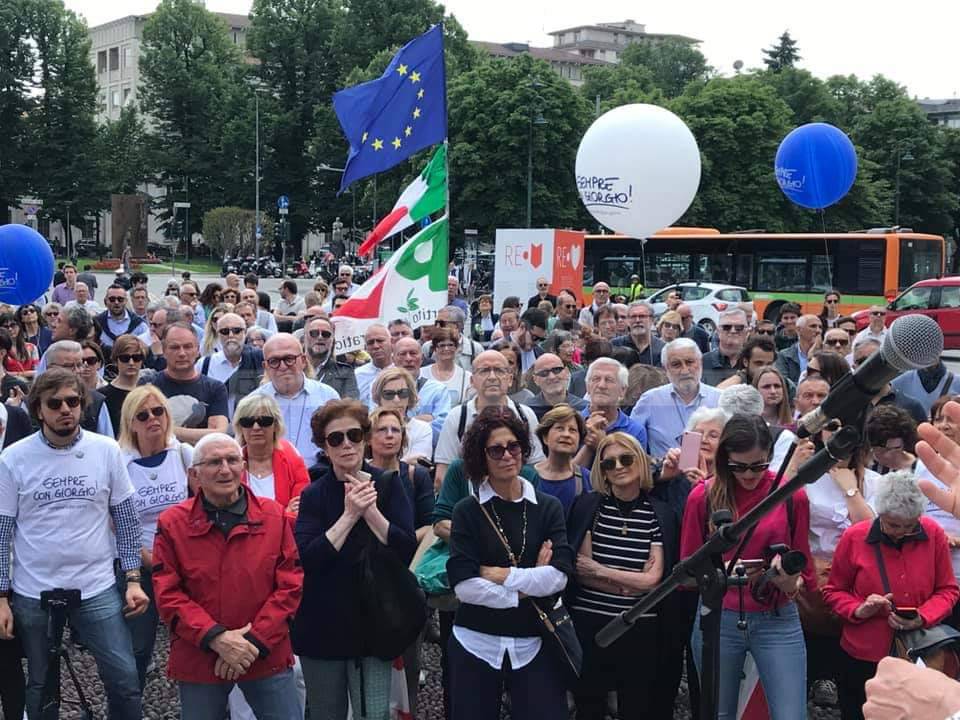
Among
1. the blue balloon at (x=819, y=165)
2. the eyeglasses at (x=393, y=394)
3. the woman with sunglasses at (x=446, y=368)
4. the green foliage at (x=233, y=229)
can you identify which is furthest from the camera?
the green foliage at (x=233, y=229)

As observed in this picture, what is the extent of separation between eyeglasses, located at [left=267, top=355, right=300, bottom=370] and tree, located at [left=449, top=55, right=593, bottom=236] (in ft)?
125

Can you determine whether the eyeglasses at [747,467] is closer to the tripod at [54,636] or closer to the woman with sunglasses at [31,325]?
the tripod at [54,636]

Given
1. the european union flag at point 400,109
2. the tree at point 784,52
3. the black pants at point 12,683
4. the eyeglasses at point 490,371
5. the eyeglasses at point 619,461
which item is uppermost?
the tree at point 784,52

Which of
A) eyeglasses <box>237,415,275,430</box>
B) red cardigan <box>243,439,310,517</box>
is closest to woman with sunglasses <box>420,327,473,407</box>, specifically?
red cardigan <box>243,439,310,517</box>

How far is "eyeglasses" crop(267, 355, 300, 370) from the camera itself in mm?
6418

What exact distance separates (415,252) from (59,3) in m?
66.1

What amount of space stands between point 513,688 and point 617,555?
2.71 ft

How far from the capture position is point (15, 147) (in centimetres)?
6312

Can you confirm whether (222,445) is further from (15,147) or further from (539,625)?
(15,147)

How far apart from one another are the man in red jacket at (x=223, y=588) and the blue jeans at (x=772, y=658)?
1762mm

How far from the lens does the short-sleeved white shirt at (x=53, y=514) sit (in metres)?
4.71

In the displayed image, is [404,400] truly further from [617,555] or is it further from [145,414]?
[617,555]

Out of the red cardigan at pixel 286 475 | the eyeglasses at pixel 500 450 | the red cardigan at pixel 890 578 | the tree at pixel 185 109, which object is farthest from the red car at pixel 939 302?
the tree at pixel 185 109

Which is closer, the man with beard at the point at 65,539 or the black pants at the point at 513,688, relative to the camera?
the black pants at the point at 513,688
